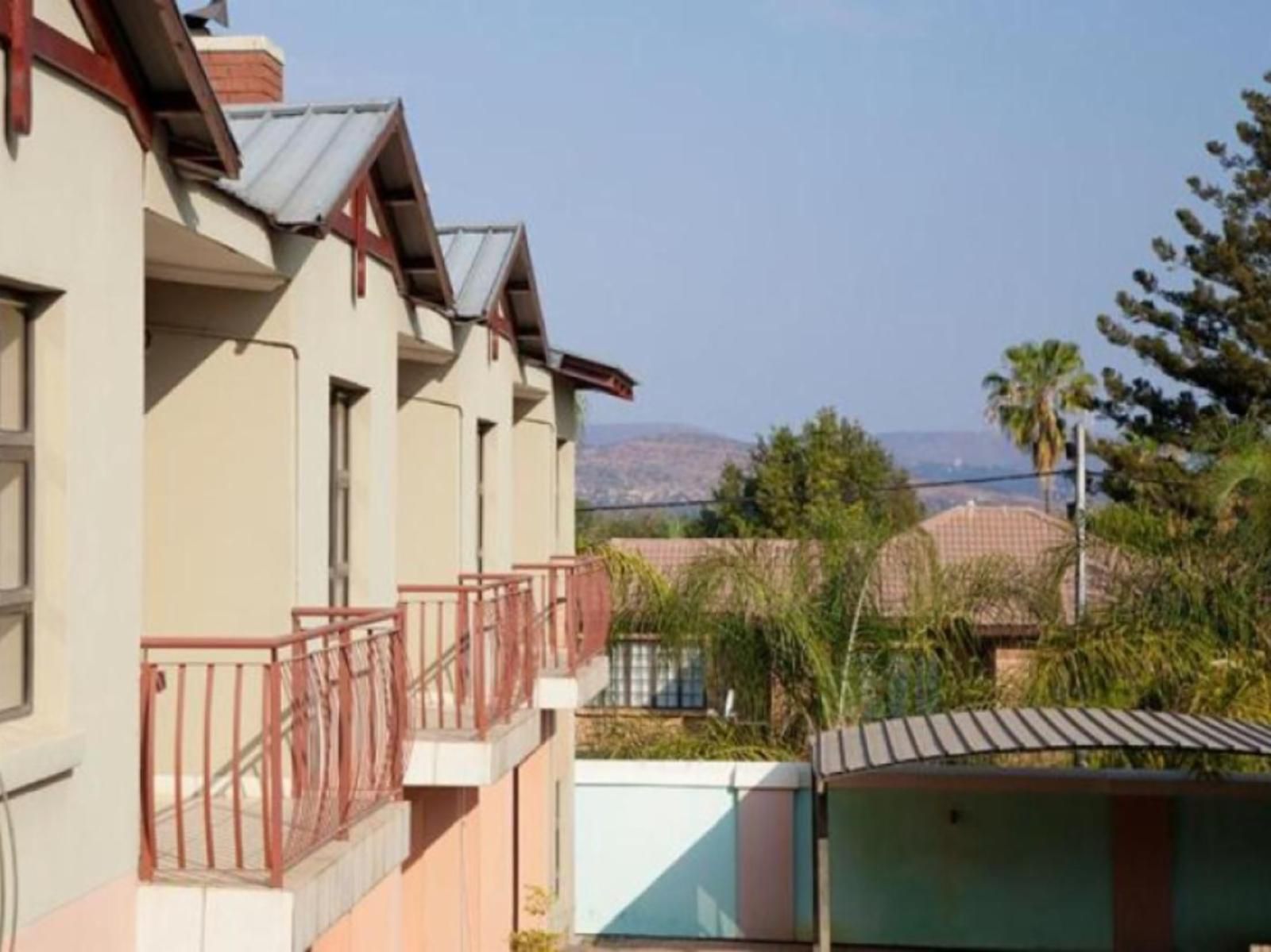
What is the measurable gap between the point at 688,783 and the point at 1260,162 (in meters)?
26.0

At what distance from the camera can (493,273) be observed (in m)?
15.1

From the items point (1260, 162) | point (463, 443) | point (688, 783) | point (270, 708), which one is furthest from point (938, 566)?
point (1260, 162)

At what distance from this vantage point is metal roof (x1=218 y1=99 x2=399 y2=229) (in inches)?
359

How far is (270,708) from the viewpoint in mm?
7234

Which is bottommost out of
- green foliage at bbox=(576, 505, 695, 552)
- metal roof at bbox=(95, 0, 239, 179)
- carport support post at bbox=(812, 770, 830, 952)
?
carport support post at bbox=(812, 770, 830, 952)

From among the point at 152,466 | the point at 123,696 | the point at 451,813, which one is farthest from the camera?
the point at 451,813

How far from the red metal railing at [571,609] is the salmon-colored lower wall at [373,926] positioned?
561cm

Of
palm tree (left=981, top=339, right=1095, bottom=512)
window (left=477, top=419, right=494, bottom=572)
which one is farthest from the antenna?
palm tree (left=981, top=339, right=1095, bottom=512)

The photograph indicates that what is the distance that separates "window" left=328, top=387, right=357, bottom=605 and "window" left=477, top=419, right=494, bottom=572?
15.6 ft

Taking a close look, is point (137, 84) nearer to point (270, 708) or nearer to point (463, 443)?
point (270, 708)

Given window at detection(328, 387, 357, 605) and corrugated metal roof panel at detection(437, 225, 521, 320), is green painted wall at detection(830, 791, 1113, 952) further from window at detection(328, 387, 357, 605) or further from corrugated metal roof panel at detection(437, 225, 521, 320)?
window at detection(328, 387, 357, 605)

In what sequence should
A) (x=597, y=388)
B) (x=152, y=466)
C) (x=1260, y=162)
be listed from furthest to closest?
(x=1260, y=162) < (x=597, y=388) < (x=152, y=466)

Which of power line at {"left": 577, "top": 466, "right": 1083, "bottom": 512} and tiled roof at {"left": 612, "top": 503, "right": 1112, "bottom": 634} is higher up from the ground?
power line at {"left": 577, "top": 466, "right": 1083, "bottom": 512}

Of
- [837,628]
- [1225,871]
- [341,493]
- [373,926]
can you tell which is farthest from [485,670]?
[837,628]
